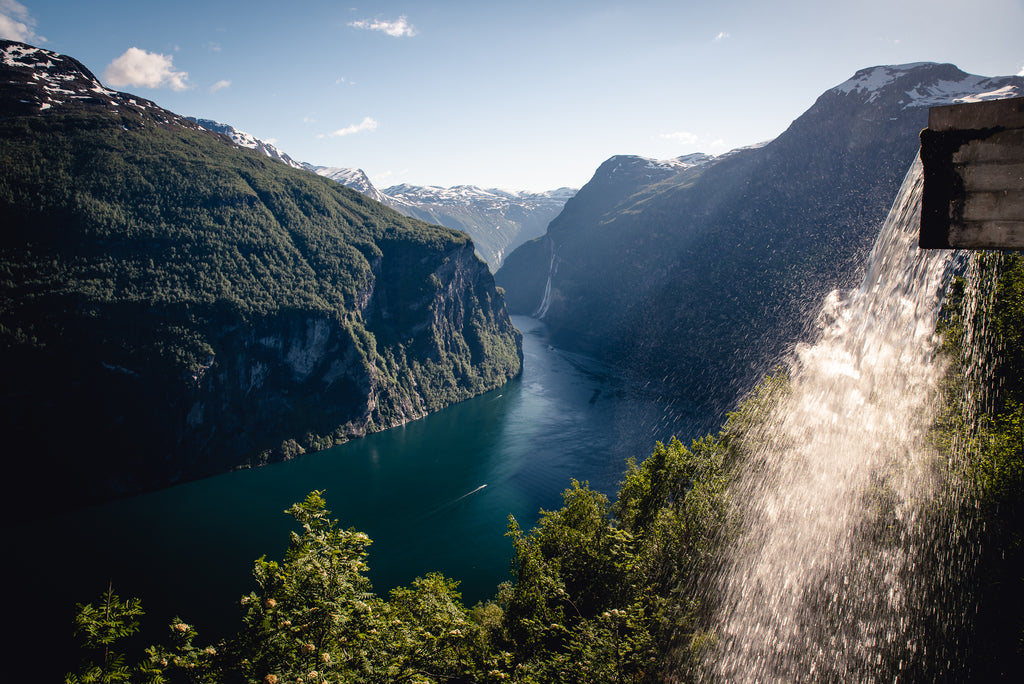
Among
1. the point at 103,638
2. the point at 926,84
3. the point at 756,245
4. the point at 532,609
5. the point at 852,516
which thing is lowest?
the point at 532,609

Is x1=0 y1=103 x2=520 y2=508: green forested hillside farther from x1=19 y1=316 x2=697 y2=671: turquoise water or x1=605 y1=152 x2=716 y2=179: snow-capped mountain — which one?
x1=605 y1=152 x2=716 y2=179: snow-capped mountain

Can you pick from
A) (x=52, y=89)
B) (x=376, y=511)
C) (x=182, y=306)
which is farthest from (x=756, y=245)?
(x=52, y=89)

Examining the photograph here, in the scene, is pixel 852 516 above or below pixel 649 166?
below

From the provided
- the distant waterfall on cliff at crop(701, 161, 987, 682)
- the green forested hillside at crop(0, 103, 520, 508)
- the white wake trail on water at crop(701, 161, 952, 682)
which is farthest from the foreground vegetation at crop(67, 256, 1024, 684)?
the green forested hillside at crop(0, 103, 520, 508)

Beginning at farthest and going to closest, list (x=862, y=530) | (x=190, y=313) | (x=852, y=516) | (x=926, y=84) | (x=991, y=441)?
(x=926, y=84) → (x=190, y=313) → (x=852, y=516) → (x=862, y=530) → (x=991, y=441)

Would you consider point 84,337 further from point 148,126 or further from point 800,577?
point 800,577

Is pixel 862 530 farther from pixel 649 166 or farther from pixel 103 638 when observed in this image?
pixel 649 166
